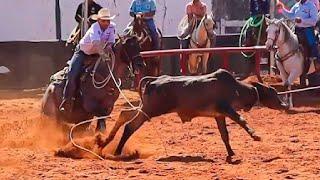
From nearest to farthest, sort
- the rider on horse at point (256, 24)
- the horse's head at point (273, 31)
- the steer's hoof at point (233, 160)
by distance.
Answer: the steer's hoof at point (233, 160), the horse's head at point (273, 31), the rider on horse at point (256, 24)

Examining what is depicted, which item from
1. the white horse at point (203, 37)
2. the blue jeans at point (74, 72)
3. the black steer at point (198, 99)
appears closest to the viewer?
the black steer at point (198, 99)

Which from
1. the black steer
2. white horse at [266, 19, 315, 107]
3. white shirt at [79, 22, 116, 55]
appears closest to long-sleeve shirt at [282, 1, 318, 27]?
white horse at [266, 19, 315, 107]

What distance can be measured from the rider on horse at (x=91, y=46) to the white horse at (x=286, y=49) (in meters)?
4.61

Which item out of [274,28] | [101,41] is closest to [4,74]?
[274,28]

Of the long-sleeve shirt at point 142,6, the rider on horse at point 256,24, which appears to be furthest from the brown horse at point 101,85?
the rider on horse at point 256,24

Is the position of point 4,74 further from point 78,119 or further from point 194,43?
point 78,119

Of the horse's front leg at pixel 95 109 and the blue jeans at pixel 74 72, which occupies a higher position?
the blue jeans at pixel 74 72

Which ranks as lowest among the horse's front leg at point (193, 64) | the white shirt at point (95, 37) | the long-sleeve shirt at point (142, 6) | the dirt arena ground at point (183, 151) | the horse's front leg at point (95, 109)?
the horse's front leg at point (193, 64)

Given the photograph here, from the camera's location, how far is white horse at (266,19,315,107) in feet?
46.4

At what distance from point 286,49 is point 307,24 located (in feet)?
3.16

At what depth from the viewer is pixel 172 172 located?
8.02 m

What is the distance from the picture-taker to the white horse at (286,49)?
46.4 ft

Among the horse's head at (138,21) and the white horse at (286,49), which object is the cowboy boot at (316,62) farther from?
the horse's head at (138,21)

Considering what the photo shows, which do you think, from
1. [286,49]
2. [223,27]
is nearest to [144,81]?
[286,49]
